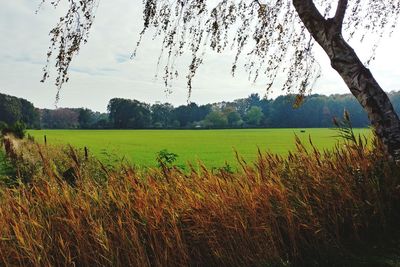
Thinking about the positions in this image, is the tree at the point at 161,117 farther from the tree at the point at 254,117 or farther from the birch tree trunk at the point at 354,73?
the birch tree trunk at the point at 354,73

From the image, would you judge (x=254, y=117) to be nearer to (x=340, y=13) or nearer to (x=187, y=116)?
(x=187, y=116)

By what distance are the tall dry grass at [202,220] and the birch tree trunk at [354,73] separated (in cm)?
45

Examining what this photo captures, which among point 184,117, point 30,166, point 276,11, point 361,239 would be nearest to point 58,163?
point 30,166

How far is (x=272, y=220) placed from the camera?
14.2 ft

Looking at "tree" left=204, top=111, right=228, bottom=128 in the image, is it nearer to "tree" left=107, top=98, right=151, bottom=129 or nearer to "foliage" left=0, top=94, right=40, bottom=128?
"tree" left=107, top=98, right=151, bottom=129

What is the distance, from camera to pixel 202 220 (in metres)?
4.20

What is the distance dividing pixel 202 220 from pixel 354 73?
268 cm

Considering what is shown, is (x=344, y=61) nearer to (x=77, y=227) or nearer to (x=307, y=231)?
A: (x=307, y=231)

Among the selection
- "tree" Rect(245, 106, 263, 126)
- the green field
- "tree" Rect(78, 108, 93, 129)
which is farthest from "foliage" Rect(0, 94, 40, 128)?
"tree" Rect(245, 106, 263, 126)

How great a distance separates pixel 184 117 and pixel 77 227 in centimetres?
14087

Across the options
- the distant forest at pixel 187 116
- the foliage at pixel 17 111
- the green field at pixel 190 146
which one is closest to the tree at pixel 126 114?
the distant forest at pixel 187 116

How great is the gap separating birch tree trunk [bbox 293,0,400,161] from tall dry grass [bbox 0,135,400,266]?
1.46 feet

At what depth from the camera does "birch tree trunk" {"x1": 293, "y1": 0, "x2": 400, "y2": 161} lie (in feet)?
16.3

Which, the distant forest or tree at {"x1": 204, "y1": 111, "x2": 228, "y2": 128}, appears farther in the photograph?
tree at {"x1": 204, "y1": 111, "x2": 228, "y2": 128}
